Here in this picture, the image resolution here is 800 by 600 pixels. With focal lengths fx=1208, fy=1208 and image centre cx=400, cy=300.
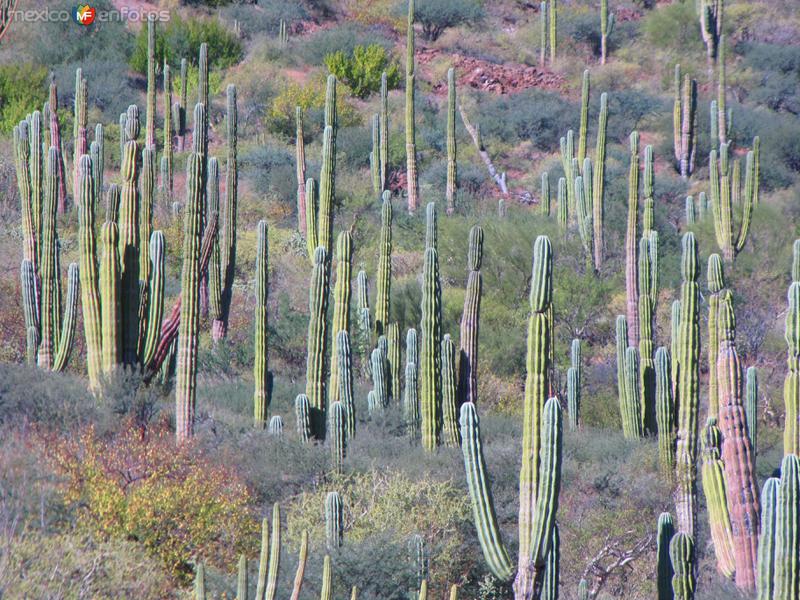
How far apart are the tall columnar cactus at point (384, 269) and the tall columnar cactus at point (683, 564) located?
735 cm

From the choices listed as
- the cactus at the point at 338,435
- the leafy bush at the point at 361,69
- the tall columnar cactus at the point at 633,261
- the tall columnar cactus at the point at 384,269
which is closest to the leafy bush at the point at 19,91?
the leafy bush at the point at 361,69

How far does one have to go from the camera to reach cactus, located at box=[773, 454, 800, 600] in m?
7.73

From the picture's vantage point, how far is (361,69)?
110ft

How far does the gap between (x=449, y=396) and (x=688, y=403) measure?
8.54 feet

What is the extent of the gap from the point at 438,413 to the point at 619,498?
208cm

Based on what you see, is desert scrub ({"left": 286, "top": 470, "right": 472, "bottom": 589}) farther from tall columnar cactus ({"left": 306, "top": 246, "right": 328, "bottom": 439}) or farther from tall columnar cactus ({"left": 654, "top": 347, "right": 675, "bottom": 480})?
tall columnar cactus ({"left": 654, "top": 347, "right": 675, "bottom": 480})

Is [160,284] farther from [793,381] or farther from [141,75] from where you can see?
[141,75]

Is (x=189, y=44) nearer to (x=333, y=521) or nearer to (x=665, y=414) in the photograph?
(x=665, y=414)

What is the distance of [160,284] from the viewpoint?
41.6 feet

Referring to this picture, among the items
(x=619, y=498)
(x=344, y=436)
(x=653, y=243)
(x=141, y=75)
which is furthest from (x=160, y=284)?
(x=141, y=75)

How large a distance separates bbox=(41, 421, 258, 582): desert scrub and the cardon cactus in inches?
157

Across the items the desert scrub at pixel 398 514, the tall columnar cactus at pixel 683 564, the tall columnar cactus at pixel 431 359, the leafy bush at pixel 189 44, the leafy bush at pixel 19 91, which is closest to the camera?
the tall columnar cactus at pixel 683 564

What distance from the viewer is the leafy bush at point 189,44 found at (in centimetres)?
3216

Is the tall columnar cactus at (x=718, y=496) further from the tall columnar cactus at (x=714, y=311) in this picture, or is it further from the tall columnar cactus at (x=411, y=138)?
the tall columnar cactus at (x=411, y=138)
